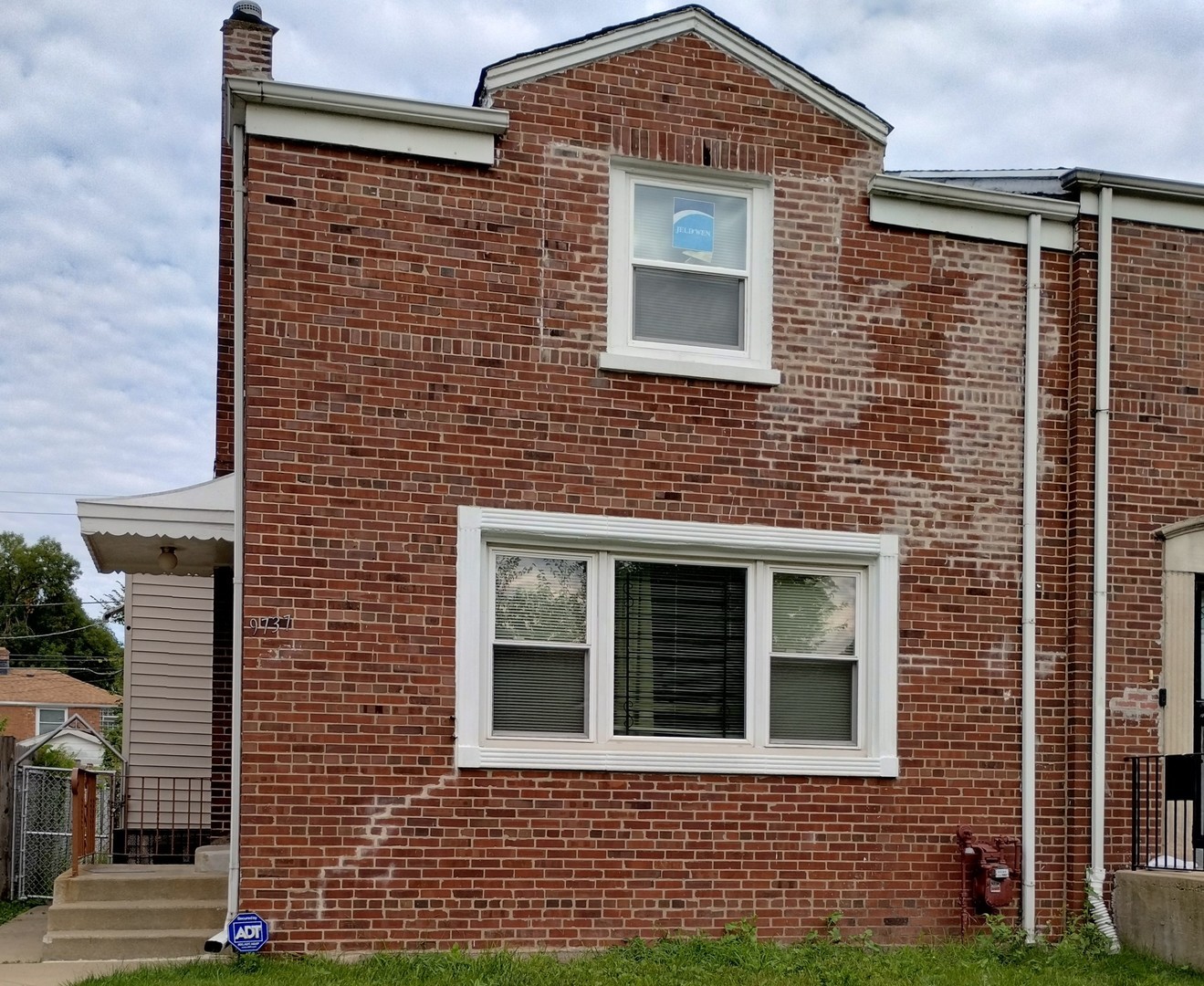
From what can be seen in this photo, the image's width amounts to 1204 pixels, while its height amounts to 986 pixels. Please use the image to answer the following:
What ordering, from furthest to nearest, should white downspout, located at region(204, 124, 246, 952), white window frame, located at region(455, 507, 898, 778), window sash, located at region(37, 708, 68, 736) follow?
window sash, located at region(37, 708, 68, 736)
white window frame, located at region(455, 507, 898, 778)
white downspout, located at region(204, 124, 246, 952)

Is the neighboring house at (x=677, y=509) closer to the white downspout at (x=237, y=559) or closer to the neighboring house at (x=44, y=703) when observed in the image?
the white downspout at (x=237, y=559)

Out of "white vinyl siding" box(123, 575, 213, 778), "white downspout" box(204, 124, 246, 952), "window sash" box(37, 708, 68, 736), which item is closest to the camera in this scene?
"white downspout" box(204, 124, 246, 952)

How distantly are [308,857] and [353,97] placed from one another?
4.90 meters

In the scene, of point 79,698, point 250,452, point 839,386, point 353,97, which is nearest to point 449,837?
point 250,452

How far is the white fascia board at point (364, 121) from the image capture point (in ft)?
28.8

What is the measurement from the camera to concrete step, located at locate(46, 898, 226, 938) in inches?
360

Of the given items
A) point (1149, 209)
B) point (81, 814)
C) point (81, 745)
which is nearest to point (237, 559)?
point (81, 814)

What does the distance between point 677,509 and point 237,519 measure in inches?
116

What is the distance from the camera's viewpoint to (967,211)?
10242 millimetres

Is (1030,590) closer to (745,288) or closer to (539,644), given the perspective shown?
(745,288)

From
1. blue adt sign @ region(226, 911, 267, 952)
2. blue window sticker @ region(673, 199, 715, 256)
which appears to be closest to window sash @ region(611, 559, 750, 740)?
blue window sticker @ region(673, 199, 715, 256)

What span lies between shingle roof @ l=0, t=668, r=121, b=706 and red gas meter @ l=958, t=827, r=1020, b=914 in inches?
1877

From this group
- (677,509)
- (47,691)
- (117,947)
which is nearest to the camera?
(117,947)

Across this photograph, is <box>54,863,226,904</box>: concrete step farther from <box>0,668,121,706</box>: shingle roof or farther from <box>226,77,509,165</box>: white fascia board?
<box>0,668,121,706</box>: shingle roof
